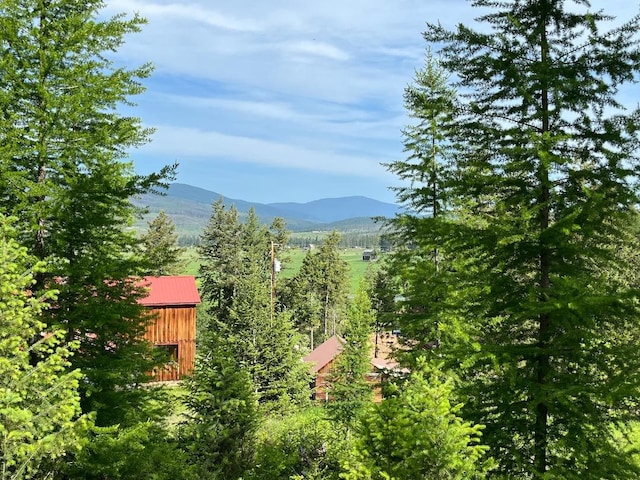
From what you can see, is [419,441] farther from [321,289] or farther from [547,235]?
[321,289]

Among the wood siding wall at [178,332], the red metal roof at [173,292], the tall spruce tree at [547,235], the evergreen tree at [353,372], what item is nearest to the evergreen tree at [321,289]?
the wood siding wall at [178,332]

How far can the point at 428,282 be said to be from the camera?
8414 mm

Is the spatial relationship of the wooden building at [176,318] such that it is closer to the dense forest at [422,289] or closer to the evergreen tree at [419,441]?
the dense forest at [422,289]

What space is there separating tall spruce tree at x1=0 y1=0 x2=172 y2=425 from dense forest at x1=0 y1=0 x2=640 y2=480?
1.8 inches

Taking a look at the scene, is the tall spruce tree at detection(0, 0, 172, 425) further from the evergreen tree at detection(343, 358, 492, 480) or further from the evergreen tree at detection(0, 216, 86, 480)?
the evergreen tree at detection(343, 358, 492, 480)

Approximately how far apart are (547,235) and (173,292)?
2861cm

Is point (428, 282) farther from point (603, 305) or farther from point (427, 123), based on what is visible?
point (427, 123)

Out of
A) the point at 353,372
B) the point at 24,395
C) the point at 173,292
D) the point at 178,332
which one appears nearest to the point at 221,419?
the point at 24,395

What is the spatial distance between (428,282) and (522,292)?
1.55m

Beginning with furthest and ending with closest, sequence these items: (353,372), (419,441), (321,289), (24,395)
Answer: (321,289) < (353,372) < (24,395) < (419,441)

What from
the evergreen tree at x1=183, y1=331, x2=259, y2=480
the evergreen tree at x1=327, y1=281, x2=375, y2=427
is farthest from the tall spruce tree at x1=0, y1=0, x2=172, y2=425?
the evergreen tree at x1=327, y1=281, x2=375, y2=427

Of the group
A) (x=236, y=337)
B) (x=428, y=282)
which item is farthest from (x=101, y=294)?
(x=236, y=337)

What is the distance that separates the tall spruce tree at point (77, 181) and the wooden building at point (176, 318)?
2149 centimetres

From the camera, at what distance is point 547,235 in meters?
7.07
